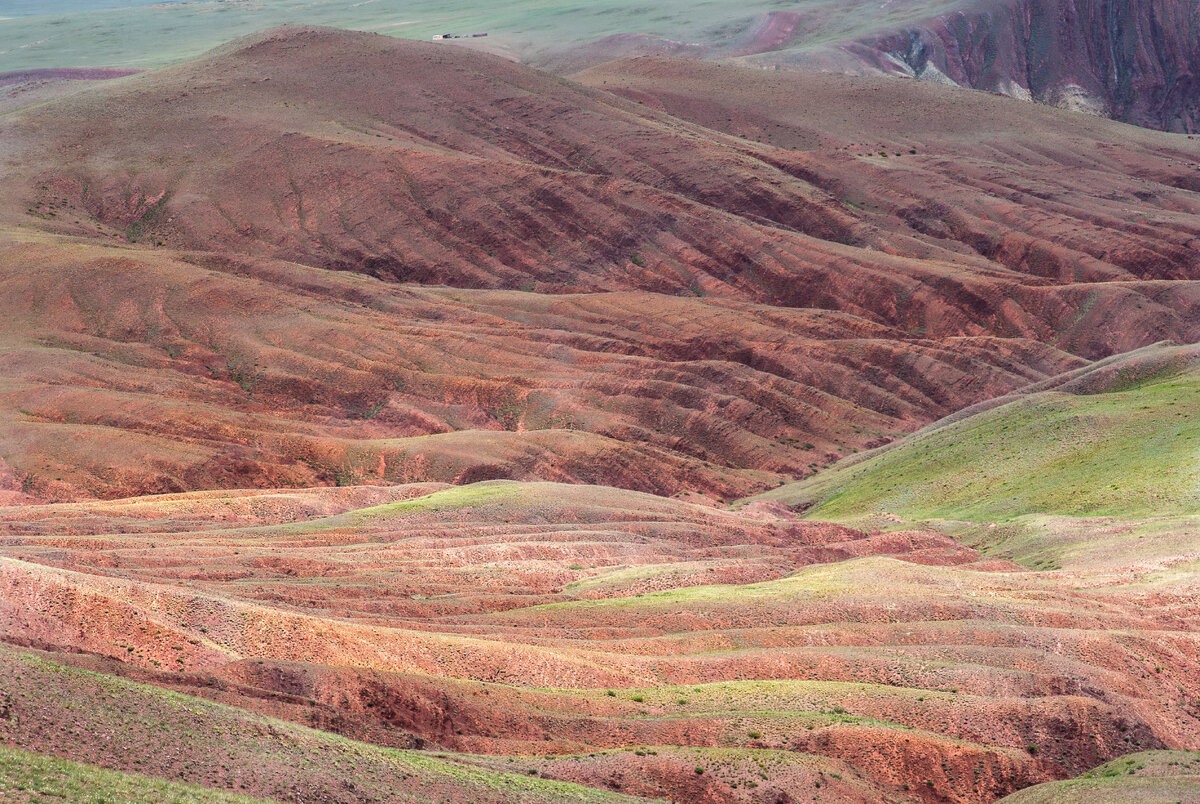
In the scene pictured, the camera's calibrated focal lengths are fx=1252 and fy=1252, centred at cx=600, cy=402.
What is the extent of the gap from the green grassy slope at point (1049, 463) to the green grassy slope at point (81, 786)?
5052cm

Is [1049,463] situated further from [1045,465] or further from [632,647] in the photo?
[632,647]

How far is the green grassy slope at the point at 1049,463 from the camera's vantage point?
65438 mm

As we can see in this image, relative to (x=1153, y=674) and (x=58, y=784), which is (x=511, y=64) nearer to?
(x=1153, y=674)

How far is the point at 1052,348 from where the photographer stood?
110188 mm

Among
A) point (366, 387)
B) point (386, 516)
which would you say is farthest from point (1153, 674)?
point (366, 387)

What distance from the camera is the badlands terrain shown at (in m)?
34.4

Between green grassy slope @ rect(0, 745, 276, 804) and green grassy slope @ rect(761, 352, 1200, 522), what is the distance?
50.5 meters

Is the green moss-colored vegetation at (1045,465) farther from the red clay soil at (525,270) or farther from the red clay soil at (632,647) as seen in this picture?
the red clay soil at (525,270)

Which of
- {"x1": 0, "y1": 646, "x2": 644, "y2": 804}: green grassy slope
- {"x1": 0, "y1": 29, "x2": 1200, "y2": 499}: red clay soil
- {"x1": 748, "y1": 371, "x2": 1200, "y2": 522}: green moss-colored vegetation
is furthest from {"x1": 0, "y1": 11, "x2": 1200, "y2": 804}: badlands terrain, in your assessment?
{"x1": 0, "y1": 29, "x2": 1200, "y2": 499}: red clay soil

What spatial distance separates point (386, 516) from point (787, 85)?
13140 centimetres

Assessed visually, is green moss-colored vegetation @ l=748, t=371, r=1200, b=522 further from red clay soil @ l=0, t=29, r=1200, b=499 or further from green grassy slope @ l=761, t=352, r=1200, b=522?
red clay soil @ l=0, t=29, r=1200, b=499

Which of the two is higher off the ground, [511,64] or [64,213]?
[511,64]

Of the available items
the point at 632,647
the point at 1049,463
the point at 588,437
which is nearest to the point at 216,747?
the point at 632,647

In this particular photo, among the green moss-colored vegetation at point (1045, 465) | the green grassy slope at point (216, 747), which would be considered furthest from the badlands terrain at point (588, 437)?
the green moss-colored vegetation at point (1045, 465)
